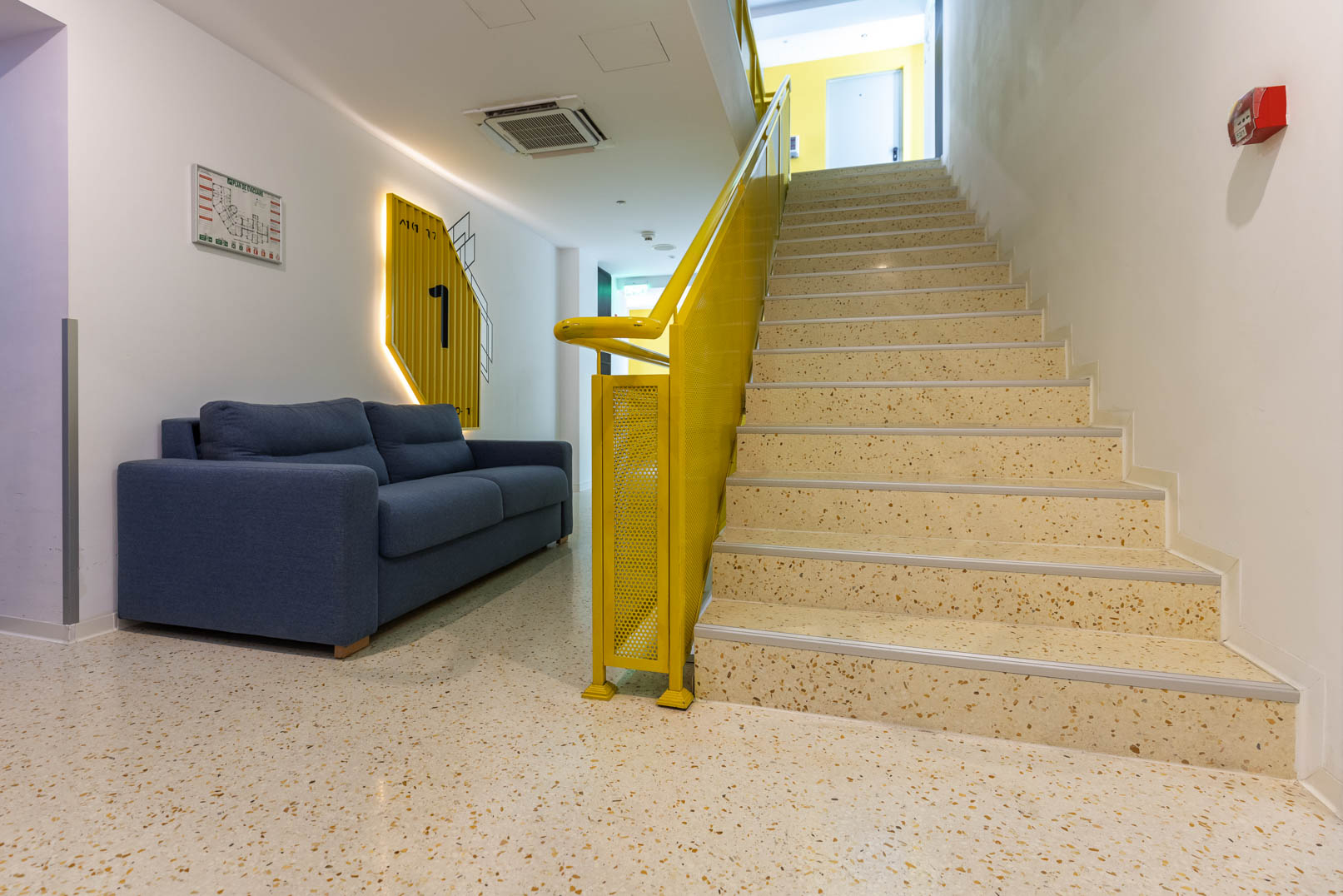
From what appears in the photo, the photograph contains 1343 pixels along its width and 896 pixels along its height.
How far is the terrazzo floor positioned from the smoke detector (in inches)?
123

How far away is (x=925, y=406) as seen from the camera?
2473 mm

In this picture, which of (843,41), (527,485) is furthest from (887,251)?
(843,41)

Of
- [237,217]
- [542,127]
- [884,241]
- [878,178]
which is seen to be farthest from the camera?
[878,178]

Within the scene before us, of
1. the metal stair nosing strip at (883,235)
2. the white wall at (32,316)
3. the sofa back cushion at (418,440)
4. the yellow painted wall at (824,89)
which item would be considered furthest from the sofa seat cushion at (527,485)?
the yellow painted wall at (824,89)

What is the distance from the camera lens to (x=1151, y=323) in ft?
6.53

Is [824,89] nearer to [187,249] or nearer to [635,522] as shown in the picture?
[187,249]

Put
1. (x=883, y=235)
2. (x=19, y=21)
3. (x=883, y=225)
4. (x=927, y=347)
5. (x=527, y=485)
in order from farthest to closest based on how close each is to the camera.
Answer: (x=883, y=225), (x=883, y=235), (x=527, y=485), (x=927, y=347), (x=19, y=21)

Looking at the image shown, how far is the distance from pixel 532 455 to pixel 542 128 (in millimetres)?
2005

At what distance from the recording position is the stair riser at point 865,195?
4.91 metres

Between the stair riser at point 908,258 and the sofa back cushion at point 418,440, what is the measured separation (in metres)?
2.45

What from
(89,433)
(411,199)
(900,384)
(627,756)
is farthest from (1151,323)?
(411,199)

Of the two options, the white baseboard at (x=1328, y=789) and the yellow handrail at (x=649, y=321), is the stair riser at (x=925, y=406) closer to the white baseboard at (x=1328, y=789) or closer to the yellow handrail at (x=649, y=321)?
the yellow handrail at (x=649, y=321)

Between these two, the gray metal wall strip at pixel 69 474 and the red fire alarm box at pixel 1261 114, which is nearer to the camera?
the red fire alarm box at pixel 1261 114

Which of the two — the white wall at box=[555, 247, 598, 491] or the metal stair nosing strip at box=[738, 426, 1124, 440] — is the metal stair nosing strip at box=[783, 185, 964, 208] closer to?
the white wall at box=[555, 247, 598, 491]
